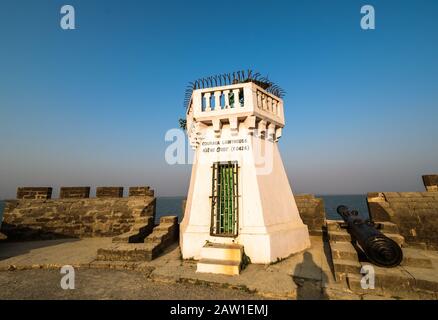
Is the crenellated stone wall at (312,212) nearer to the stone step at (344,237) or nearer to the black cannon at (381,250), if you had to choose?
the stone step at (344,237)

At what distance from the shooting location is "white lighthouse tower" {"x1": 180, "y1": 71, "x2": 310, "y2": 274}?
6848mm

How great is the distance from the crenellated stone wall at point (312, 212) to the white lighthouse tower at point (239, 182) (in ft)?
4.88

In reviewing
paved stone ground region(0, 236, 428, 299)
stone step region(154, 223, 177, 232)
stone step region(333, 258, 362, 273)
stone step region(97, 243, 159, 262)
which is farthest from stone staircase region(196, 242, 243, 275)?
stone step region(154, 223, 177, 232)

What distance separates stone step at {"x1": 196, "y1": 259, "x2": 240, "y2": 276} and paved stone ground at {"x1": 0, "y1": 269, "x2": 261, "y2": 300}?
67cm

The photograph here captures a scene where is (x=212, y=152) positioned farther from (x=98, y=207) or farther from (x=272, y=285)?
(x=98, y=207)

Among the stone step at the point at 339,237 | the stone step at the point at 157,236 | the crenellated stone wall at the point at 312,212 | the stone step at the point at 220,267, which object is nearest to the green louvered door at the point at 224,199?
the stone step at the point at 220,267

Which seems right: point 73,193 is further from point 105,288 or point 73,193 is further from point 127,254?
point 105,288

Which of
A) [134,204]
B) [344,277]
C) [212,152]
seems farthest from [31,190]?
[344,277]

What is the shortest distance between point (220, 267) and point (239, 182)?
298cm

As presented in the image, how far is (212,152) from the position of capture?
8.05 meters

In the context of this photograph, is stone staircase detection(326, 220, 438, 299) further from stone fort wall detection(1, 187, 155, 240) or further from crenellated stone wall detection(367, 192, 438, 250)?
stone fort wall detection(1, 187, 155, 240)

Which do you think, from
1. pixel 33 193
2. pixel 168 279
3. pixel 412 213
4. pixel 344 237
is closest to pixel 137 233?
pixel 168 279
